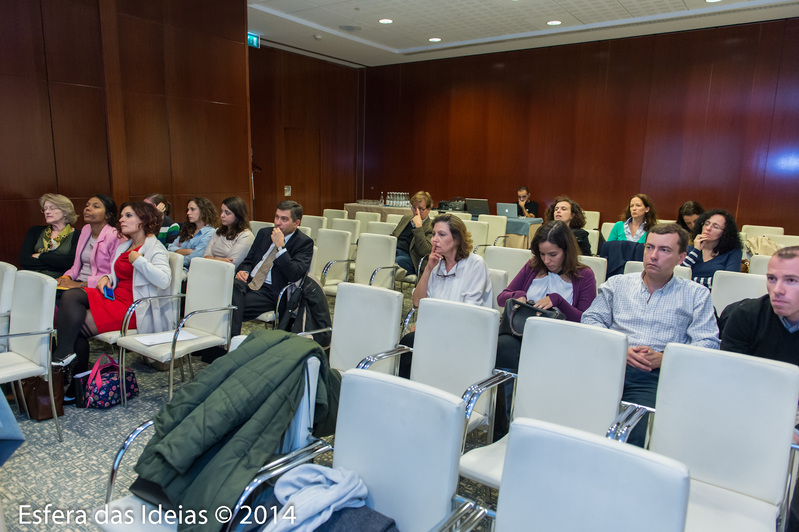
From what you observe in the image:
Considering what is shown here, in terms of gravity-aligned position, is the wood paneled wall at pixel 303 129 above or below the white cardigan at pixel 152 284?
above

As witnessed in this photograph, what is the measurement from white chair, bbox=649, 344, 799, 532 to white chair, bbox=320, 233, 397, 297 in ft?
10.5

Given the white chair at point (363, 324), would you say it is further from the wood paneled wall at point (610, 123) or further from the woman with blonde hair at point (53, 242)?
the wood paneled wall at point (610, 123)

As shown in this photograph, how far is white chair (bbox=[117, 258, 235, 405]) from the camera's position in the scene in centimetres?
316

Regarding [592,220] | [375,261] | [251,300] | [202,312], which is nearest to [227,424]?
[202,312]

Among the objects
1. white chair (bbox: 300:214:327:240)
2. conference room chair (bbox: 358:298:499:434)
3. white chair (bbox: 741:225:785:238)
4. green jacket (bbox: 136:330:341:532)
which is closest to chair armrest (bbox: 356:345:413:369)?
conference room chair (bbox: 358:298:499:434)

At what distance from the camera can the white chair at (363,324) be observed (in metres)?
2.61

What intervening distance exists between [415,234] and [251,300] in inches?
76.1

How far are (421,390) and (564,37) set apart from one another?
8.41 metres

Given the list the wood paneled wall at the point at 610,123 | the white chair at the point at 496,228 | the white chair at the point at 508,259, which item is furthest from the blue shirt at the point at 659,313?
the wood paneled wall at the point at 610,123

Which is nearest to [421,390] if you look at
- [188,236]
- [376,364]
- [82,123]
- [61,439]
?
[376,364]

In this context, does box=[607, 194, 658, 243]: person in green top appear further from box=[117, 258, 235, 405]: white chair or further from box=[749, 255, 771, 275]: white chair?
box=[117, 258, 235, 405]: white chair

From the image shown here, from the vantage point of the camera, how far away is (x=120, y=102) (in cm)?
582

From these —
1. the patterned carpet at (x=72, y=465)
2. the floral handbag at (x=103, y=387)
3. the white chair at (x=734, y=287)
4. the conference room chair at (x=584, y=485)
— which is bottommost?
the patterned carpet at (x=72, y=465)

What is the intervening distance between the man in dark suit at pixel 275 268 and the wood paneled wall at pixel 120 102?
2853 mm
